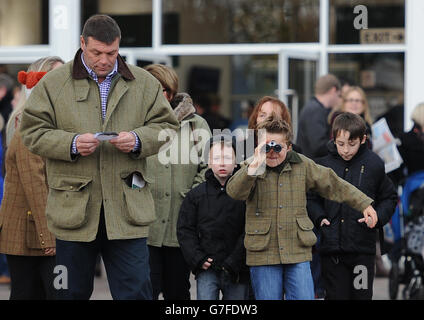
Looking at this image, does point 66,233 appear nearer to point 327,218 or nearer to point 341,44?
point 327,218

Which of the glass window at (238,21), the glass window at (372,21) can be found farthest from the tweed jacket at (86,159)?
the glass window at (238,21)

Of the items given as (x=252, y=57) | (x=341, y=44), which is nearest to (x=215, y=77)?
(x=252, y=57)

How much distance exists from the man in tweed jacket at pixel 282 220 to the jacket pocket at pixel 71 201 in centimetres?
108

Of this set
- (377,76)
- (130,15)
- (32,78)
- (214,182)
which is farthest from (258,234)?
(130,15)

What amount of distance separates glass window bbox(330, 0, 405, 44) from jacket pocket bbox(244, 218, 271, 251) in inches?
223

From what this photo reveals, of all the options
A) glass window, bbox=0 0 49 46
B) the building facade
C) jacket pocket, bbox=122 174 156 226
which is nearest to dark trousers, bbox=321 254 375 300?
jacket pocket, bbox=122 174 156 226

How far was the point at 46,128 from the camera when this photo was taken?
5.00 metres

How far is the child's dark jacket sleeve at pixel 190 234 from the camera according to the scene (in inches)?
231

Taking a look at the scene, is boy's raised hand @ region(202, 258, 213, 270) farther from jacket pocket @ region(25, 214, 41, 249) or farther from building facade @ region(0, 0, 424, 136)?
building facade @ region(0, 0, 424, 136)

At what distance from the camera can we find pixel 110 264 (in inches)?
203
